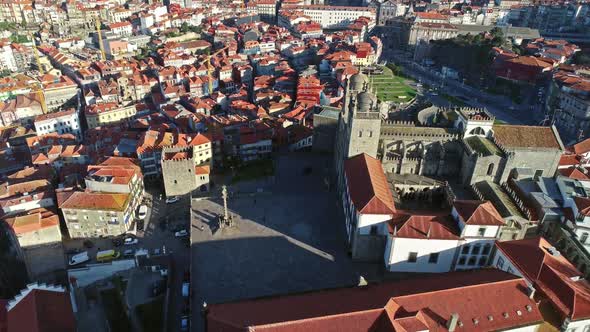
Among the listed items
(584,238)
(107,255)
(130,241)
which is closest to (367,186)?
(584,238)

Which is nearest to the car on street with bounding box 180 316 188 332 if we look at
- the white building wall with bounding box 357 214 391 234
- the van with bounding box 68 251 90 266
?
the white building wall with bounding box 357 214 391 234

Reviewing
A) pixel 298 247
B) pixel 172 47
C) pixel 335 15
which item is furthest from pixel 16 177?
pixel 335 15

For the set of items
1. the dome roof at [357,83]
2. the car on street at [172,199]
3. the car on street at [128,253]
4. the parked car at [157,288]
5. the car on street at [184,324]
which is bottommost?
the car on street at [128,253]

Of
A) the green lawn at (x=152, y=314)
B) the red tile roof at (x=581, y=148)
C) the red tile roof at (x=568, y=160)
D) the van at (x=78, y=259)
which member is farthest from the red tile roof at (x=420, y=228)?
the red tile roof at (x=581, y=148)

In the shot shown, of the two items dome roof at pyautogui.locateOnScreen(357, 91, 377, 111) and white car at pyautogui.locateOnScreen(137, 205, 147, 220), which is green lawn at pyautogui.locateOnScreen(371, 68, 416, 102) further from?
white car at pyautogui.locateOnScreen(137, 205, 147, 220)

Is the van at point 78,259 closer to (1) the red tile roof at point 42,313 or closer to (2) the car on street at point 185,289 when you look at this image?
(1) the red tile roof at point 42,313

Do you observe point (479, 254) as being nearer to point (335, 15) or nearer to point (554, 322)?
point (554, 322)
